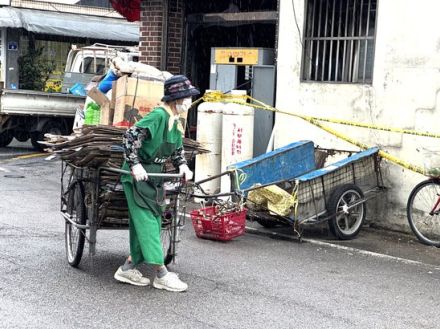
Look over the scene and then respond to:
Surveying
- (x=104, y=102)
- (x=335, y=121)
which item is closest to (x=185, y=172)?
(x=104, y=102)

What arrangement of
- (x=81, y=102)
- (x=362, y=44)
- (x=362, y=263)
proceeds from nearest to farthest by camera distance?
(x=362, y=263) → (x=362, y=44) → (x=81, y=102)

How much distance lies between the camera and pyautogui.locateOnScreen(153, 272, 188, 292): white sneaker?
5.97 m

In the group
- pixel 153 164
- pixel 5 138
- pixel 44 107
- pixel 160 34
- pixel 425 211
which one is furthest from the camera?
pixel 5 138

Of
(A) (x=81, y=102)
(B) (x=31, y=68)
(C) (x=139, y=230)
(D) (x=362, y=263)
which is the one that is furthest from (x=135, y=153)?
(B) (x=31, y=68)

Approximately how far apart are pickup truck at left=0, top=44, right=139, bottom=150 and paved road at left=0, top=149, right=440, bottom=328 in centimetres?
774

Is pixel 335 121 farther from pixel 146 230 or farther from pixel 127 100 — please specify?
pixel 146 230

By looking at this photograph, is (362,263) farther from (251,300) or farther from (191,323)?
(191,323)

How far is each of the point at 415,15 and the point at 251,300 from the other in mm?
4684

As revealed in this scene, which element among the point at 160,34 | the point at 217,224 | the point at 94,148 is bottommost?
the point at 217,224

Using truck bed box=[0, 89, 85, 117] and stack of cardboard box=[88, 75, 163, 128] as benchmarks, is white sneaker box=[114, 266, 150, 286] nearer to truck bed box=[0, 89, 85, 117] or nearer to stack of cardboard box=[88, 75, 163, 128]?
stack of cardboard box=[88, 75, 163, 128]

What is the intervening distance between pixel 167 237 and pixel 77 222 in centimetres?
83

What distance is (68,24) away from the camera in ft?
72.0

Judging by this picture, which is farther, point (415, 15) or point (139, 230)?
point (415, 15)

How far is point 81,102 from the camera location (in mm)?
16641
